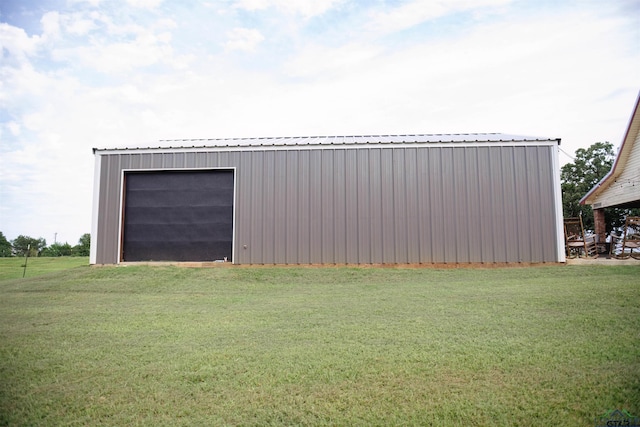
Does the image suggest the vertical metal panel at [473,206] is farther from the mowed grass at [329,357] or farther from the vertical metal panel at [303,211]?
the vertical metal panel at [303,211]

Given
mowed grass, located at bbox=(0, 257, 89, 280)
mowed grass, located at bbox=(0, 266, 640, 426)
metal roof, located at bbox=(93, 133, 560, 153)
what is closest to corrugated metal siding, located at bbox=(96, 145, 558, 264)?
metal roof, located at bbox=(93, 133, 560, 153)

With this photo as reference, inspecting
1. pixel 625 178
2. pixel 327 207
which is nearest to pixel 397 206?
pixel 327 207

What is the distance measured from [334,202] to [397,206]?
2091 mm

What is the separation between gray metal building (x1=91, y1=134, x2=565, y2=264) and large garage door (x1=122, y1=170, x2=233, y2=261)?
0.04m

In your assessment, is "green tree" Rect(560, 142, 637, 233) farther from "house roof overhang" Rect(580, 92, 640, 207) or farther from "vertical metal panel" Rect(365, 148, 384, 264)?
"vertical metal panel" Rect(365, 148, 384, 264)

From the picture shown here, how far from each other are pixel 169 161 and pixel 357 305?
380 inches

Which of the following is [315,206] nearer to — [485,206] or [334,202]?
[334,202]

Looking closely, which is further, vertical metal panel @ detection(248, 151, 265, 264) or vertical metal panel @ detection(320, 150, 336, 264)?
vertical metal panel @ detection(248, 151, 265, 264)

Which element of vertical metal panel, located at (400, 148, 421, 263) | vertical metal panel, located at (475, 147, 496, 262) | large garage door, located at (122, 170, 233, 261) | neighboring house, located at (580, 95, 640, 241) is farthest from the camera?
neighboring house, located at (580, 95, 640, 241)

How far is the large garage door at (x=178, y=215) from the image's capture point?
13906 mm

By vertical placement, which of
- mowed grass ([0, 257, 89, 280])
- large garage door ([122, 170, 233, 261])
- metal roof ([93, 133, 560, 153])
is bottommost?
mowed grass ([0, 257, 89, 280])

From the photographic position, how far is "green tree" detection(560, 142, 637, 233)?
86.3ft

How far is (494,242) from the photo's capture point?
1282 cm

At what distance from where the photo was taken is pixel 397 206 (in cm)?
1312
